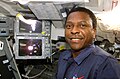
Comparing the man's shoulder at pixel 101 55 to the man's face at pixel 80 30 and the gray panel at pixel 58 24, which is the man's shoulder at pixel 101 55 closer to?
the man's face at pixel 80 30

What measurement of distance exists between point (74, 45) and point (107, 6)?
3.36ft

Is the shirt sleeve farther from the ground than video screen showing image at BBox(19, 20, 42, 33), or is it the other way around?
video screen showing image at BBox(19, 20, 42, 33)

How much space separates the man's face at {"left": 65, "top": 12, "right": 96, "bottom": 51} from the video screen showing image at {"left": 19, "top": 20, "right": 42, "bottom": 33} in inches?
45.5

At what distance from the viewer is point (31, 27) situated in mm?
2609

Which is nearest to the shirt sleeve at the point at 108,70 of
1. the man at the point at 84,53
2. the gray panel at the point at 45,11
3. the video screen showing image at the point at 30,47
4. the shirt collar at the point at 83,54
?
the man at the point at 84,53

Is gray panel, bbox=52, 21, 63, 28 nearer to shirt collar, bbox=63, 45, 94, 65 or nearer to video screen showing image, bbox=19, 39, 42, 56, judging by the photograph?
video screen showing image, bbox=19, 39, 42, 56

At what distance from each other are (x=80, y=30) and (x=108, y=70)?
0.34 meters

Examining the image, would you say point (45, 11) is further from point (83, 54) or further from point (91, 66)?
point (91, 66)

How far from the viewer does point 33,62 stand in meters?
2.74

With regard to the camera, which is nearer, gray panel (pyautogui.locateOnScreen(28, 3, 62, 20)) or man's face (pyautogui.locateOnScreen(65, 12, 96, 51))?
man's face (pyautogui.locateOnScreen(65, 12, 96, 51))

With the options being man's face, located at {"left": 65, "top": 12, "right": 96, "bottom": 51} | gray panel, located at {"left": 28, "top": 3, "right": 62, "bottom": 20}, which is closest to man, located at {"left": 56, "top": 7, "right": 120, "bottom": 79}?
man's face, located at {"left": 65, "top": 12, "right": 96, "bottom": 51}

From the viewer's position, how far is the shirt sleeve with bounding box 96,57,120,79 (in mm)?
1297

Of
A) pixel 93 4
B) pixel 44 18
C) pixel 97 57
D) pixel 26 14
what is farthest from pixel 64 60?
pixel 26 14

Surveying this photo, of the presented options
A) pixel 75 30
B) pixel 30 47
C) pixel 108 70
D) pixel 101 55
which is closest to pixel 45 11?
pixel 30 47
